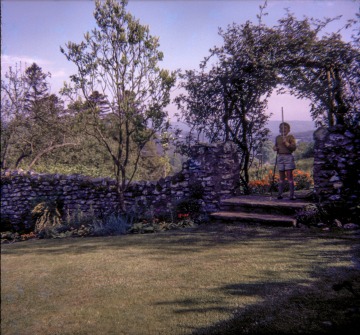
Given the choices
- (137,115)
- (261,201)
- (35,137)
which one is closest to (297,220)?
(261,201)

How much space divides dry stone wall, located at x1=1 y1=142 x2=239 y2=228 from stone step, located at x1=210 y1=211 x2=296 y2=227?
1.04m

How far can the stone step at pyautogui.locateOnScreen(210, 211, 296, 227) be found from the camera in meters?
6.84

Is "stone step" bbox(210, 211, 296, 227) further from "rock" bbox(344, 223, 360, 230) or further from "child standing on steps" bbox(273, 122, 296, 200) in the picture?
"child standing on steps" bbox(273, 122, 296, 200)

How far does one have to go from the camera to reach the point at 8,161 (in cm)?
1925

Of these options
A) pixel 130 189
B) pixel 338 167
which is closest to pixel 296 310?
pixel 338 167

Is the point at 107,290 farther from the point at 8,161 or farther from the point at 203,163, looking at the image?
the point at 8,161

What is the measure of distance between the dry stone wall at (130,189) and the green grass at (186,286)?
3.01 metres

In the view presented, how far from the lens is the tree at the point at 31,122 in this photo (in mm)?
16078

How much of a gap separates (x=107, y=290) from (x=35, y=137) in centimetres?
1691

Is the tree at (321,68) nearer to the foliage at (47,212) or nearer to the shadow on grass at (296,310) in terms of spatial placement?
the shadow on grass at (296,310)

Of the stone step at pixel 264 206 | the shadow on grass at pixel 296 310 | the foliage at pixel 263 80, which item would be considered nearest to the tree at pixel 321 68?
the foliage at pixel 263 80

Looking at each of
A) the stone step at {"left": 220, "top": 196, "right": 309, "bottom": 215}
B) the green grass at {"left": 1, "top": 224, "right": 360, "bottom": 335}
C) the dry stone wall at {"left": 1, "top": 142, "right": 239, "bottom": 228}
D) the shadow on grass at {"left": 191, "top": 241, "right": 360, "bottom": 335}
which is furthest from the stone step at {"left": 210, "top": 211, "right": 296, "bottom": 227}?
the shadow on grass at {"left": 191, "top": 241, "right": 360, "bottom": 335}

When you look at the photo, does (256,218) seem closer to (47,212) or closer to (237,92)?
(237,92)

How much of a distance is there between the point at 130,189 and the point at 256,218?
4673mm
